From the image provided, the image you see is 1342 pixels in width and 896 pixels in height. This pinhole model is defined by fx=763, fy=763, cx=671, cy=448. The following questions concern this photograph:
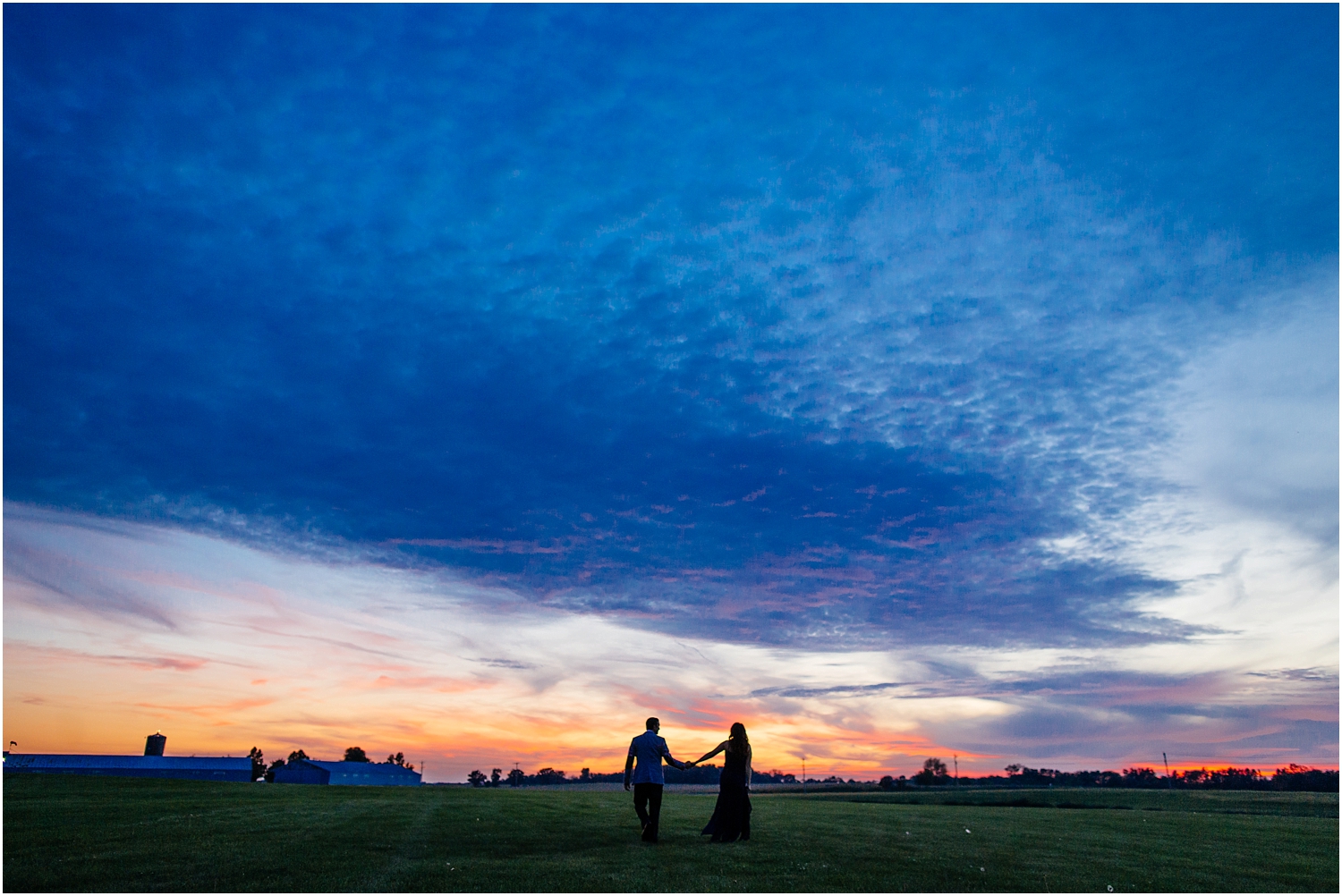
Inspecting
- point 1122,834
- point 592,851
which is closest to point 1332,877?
point 1122,834

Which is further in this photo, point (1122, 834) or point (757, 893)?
point (1122, 834)

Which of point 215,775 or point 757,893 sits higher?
point 757,893

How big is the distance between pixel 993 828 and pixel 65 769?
15288 centimetres

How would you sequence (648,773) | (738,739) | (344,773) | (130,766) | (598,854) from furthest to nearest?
(344,773), (130,766), (738,739), (648,773), (598,854)

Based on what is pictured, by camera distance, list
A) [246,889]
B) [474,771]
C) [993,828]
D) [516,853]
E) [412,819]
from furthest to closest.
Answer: [474,771] → [993,828] → [412,819] → [516,853] → [246,889]

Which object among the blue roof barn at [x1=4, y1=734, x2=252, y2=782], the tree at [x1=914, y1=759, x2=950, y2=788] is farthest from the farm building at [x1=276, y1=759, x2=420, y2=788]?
the tree at [x1=914, y1=759, x2=950, y2=788]

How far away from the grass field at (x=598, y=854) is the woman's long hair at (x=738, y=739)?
2.22m

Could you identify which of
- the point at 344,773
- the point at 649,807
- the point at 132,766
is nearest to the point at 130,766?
the point at 132,766

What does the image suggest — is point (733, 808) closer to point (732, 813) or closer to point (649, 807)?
point (732, 813)

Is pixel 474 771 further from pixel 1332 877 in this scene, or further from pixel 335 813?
pixel 1332 877

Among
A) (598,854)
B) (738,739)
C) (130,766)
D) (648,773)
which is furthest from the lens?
(130,766)

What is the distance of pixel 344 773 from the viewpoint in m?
135

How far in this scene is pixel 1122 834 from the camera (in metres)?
21.5

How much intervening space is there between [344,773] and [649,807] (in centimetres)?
13988
